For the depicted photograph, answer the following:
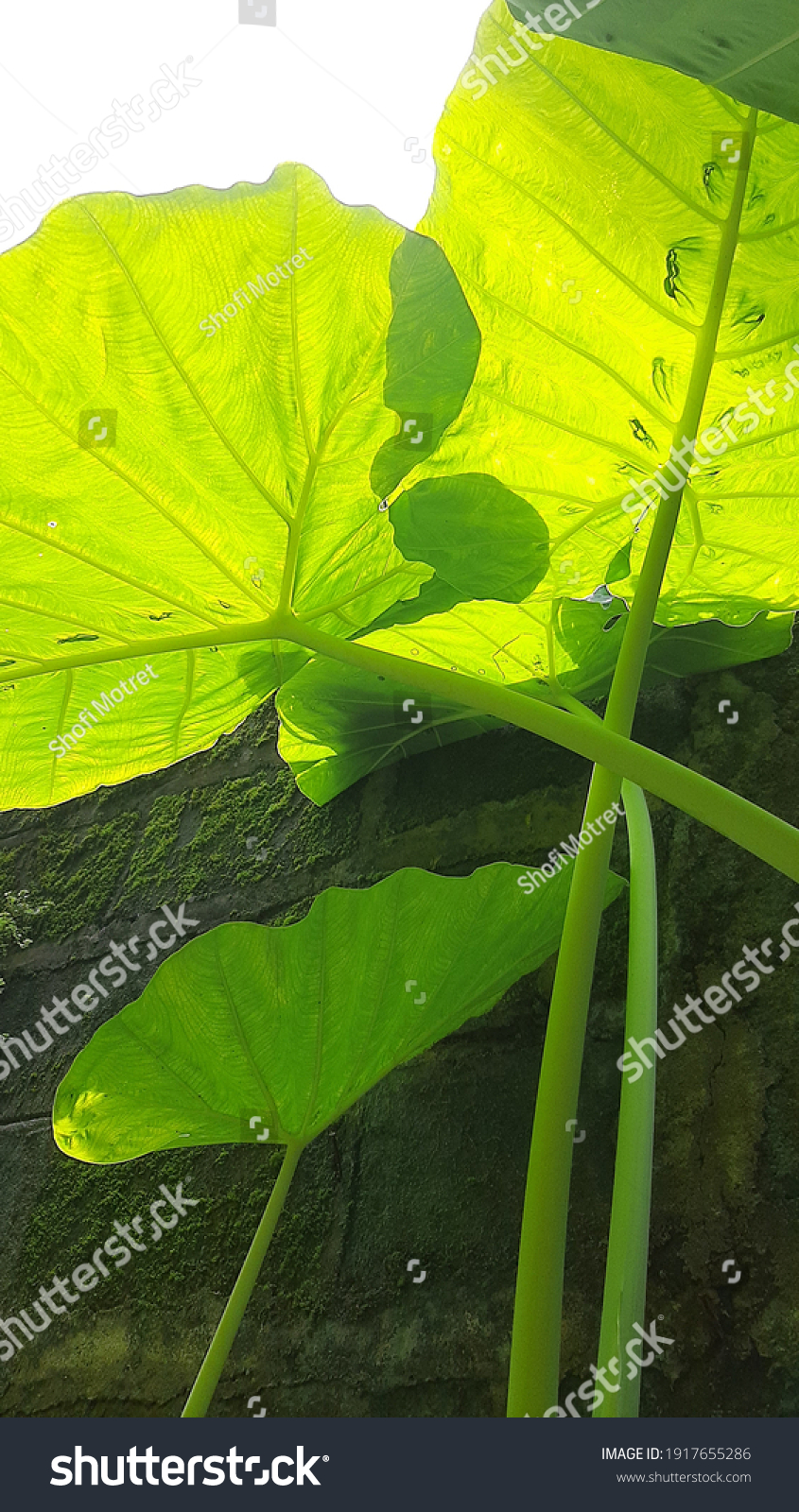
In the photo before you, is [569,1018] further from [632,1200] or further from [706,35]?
[706,35]

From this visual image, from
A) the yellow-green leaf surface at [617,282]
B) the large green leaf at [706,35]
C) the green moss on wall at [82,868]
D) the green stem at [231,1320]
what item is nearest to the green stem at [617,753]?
the yellow-green leaf surface at [617,282]

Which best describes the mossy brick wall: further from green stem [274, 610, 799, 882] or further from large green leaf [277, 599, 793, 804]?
green stem [274, 610, 799, 882]

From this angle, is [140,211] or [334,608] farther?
[334,608]

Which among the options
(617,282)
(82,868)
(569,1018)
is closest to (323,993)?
(569,1018)

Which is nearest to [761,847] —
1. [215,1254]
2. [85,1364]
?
[215,1254]

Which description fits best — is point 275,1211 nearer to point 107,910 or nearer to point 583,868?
point 583,868

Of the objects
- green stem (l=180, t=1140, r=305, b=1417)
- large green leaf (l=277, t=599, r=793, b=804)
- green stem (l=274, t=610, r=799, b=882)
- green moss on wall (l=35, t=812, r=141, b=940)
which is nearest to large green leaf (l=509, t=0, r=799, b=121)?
green stem (l=274, t=610, r=799, b=882)

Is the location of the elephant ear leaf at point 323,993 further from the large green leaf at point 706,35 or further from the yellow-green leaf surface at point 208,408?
the large green leaf at point 706,35

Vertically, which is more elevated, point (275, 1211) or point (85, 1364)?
point (275, 1211)
